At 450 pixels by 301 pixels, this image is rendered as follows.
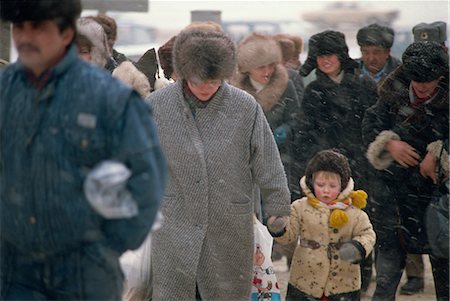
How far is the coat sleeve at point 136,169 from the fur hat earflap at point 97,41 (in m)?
3.50

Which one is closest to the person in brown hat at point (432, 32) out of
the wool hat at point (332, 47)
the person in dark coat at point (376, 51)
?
the person in dark coat at point (376, 51)

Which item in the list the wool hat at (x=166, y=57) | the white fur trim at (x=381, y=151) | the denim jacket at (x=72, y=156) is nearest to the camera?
the denim jacket at (x=72, y=156)

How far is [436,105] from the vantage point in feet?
23.6

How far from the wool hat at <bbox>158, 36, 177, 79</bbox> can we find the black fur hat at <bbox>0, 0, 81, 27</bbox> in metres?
3.82

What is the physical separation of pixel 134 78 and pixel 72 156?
11.0 feet

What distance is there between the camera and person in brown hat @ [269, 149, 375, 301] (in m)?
7.02

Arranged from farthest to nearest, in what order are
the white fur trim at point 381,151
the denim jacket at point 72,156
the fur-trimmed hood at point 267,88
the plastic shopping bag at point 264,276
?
the fur-trimmed hood at point 267,88
the white fur trim at point 381,151
the plastic shopping bag at point 264,276
the denim jacket at point 72,156

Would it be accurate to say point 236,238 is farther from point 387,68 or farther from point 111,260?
point 387,68

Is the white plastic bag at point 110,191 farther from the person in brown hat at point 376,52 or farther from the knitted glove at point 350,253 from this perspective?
the person in brown hat at point 376,52

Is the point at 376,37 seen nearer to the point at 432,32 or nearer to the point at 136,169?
the point at 432,32

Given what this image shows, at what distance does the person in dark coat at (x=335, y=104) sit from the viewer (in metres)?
9.07

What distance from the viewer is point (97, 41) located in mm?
7469

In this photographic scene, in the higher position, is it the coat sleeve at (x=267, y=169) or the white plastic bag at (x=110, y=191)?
the white plastic bag at (x=110, y=191)

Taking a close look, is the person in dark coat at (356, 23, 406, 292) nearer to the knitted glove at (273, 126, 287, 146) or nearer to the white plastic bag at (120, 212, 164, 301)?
the knitted glove at (273, 126, 287, 146)
